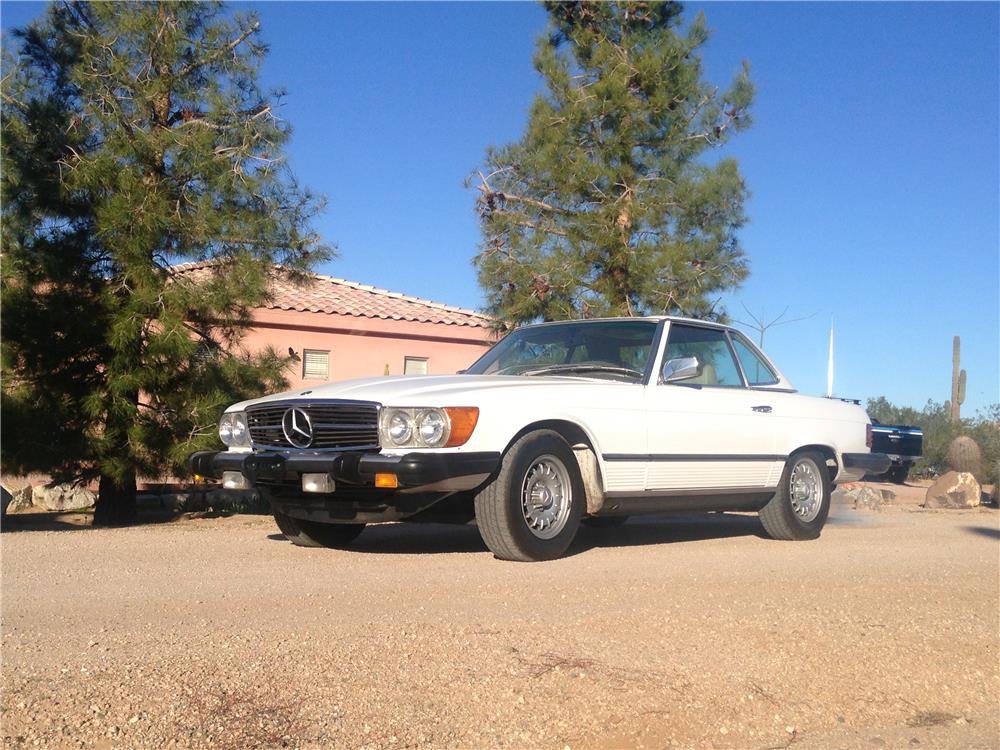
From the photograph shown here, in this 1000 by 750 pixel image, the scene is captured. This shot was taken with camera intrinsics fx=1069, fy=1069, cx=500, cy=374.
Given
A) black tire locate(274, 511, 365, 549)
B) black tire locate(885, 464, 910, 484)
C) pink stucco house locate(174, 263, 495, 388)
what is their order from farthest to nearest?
1. black tire locate(885, 464, 910, 484)
2. pink stucco house locate(174, 263, 495, 388)
3. black tire locate(274, 511, 365, 549)

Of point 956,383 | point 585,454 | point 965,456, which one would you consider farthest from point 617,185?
point 956,383

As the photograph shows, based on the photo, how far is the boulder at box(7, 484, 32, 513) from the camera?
14.7 meters

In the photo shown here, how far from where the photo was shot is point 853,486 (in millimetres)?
16078

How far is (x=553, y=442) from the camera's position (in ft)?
21.1

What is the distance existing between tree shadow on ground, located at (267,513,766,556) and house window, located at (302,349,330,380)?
10.4m

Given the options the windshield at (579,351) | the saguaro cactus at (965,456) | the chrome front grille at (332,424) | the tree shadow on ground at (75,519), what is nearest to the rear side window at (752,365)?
the windshield at (579,351)

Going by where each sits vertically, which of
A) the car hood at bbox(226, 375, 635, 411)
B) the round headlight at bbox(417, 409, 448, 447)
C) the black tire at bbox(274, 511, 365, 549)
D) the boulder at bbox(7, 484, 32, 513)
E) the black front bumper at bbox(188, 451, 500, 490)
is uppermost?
the car hood at bbox(226, 375, 635, 411)

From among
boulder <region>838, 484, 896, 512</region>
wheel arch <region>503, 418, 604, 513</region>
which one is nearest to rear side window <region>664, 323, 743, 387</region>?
wheel arch <region>503, 418, 604, 513</region>

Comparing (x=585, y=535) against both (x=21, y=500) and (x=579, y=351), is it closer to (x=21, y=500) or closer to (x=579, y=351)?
(x=579, y=351)

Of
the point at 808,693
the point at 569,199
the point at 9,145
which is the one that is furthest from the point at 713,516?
the point at 9,145

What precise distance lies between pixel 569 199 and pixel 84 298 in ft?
20.5

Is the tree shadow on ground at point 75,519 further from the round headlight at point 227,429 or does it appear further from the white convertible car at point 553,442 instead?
the white convertible car at point 553,442

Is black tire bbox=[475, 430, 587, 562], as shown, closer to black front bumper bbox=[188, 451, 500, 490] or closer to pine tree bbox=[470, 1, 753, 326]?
black front bumper bbox=[188, 451, 500, 490]

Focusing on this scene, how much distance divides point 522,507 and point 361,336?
14096 millimetres
